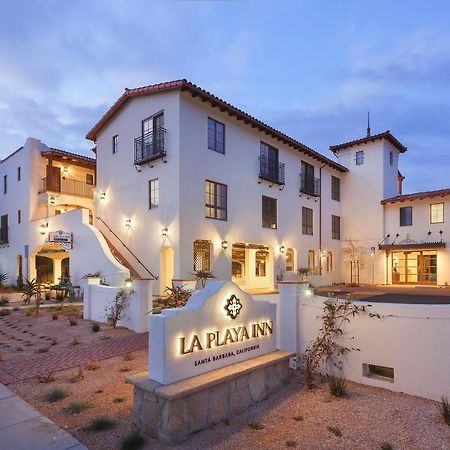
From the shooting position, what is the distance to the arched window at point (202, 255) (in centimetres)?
1620

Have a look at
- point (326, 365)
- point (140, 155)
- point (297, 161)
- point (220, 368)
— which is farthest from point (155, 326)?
point (297, 161)

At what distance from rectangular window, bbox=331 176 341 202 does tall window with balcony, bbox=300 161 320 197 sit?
97.4 inches

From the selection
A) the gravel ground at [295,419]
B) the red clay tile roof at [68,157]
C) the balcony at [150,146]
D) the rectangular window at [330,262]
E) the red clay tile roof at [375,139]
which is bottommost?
the gravel ground at [295,419]

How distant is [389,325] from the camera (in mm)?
6059

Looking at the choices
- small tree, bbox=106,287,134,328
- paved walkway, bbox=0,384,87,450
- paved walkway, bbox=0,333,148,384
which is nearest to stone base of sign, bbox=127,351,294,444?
paved walkway, bbox=0,384,87,450

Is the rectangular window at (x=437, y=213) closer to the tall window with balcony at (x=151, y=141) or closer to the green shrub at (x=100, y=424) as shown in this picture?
the tall window with balcony at (x=151, y=141)

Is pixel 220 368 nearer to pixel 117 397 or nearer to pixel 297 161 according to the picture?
pixel 117 397

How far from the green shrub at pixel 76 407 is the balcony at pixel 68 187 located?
20.3m

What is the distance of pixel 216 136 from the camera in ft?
56.8

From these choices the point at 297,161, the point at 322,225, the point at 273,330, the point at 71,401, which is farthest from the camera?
the point at 322,225

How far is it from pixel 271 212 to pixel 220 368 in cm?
1562

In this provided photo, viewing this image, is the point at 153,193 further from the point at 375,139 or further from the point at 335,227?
the point at 375,139

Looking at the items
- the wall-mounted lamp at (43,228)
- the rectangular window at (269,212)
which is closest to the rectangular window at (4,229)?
the wall-mounted lamp at (43,228)

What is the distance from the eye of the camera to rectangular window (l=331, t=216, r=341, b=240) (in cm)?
2622
